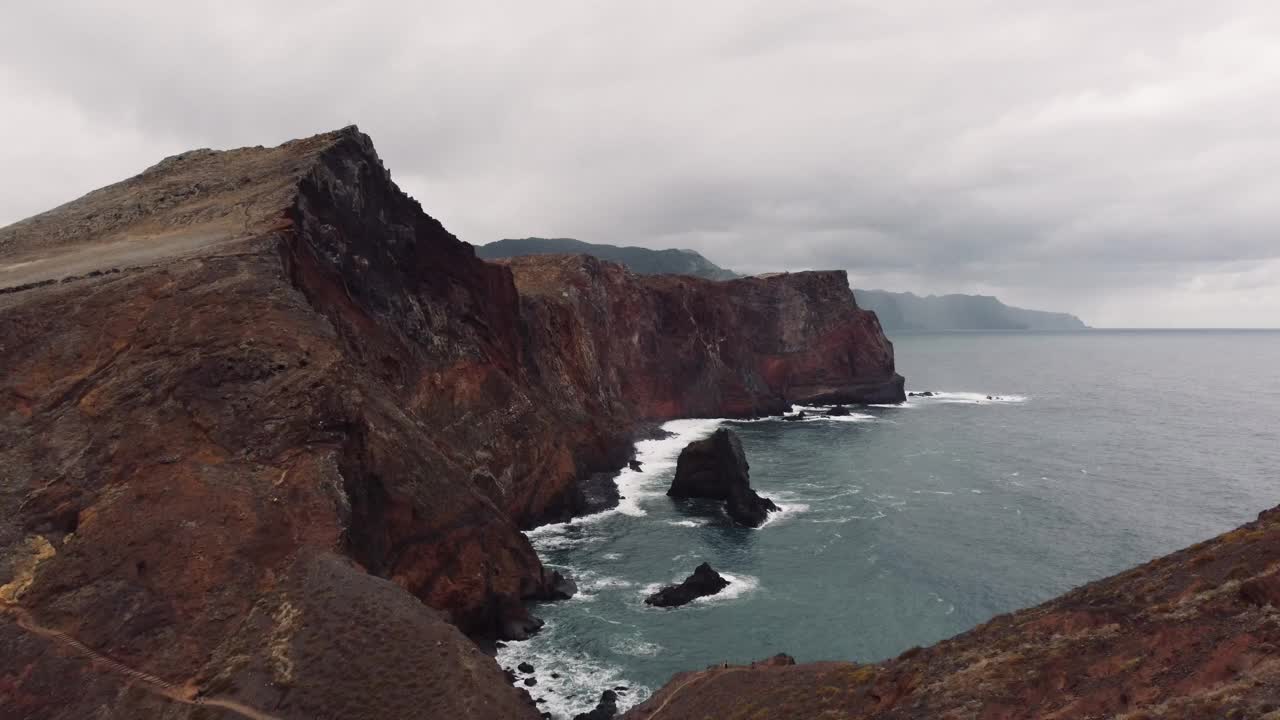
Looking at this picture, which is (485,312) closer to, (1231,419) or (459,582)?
(459,582)

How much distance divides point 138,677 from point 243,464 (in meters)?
5.95

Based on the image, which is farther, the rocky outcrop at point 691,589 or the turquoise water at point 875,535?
the rocky outcrop at point 691,589

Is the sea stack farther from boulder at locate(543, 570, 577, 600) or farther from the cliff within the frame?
the cliff

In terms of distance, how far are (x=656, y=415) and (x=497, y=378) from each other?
4725 cm

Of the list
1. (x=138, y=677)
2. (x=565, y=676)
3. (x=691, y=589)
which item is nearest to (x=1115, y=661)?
(x=138, y=677)

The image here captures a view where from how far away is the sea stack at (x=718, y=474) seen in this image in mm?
50094

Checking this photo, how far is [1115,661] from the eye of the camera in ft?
37.1

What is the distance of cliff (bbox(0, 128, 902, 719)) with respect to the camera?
1590cm

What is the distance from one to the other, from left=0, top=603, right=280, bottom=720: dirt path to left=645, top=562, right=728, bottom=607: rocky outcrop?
73.8 feet

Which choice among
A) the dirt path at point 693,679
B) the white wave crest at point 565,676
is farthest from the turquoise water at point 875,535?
the dirt path at point 693,679

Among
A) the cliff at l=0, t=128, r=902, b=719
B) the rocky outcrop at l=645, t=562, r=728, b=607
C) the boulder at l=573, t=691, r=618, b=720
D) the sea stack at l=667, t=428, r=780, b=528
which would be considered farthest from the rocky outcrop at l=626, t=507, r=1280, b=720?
the sea stack at l=667, t=428, r=780, b=528

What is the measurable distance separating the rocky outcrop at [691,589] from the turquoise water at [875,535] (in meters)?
0.66

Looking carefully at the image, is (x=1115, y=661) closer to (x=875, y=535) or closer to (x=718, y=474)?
(x=875, y=535)

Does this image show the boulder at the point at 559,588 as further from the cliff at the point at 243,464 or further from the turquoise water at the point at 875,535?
the turquoise water at the point at 875,535
